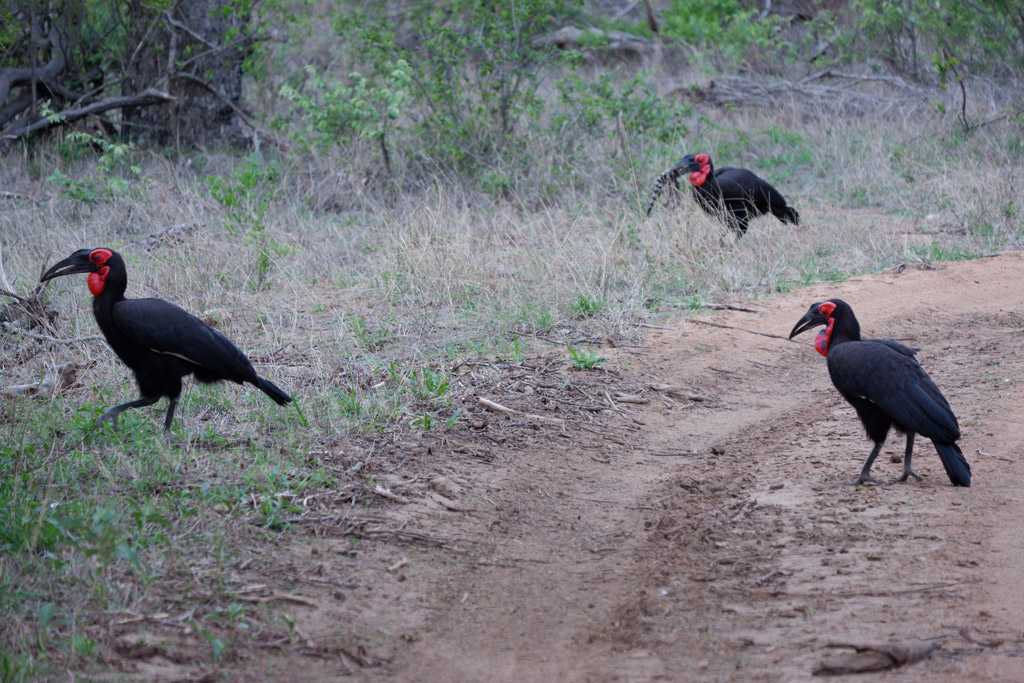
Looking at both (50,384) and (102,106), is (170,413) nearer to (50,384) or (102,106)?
(50,384)

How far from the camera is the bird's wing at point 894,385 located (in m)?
4.10

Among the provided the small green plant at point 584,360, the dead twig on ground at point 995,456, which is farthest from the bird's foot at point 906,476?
the small green plant at point 584,360

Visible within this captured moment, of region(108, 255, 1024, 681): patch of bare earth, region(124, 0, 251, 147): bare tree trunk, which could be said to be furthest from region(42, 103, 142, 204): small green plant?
region(108, 255, 1024, 681): patch of bare earth

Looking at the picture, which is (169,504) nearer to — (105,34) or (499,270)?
(499,270)

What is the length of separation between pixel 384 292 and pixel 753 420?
3.14m

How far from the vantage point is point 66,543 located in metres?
3.45

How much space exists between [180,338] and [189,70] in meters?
9.26

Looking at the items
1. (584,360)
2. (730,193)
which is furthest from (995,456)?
(730,193)

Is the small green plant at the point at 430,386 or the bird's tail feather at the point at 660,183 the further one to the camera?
the bird's tail feather at the point at 660,183

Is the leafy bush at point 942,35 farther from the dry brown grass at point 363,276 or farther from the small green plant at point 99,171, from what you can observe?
the small green plant at point 99,171

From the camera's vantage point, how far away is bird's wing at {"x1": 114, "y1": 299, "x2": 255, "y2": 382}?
183 inches

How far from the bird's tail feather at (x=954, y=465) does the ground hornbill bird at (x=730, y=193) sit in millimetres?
4960

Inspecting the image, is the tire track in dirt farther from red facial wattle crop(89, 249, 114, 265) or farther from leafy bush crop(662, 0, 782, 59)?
leafy bush crop(662, 0, 782, 59)

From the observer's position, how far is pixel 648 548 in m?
3.78
